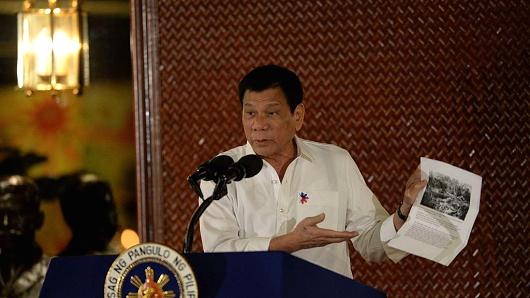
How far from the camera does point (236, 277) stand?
209 centimetres

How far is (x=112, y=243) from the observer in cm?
418

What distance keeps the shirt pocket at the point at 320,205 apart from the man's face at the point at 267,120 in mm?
159

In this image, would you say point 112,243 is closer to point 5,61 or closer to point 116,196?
point 116,196

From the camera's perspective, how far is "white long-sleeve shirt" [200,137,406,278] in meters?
2.79

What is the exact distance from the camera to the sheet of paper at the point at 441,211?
244 cm

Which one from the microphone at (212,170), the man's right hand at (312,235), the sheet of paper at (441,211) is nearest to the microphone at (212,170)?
the microphone at (212,170)

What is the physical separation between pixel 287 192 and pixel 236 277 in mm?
791

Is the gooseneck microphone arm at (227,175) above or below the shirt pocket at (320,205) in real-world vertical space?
above

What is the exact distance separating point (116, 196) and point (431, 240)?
199cm

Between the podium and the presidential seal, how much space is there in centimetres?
4

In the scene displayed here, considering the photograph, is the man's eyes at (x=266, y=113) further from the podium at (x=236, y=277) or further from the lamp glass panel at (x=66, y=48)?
the lamp glass panel at (x=66, y=48)

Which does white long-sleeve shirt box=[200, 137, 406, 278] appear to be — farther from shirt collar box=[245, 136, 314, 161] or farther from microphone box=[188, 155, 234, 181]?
microphone box=[188, 155, 234, 181]

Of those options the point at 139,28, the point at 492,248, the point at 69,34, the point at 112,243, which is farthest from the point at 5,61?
the point at 492,248

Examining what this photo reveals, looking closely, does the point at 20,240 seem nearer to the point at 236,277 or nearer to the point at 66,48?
the point at 66,48
